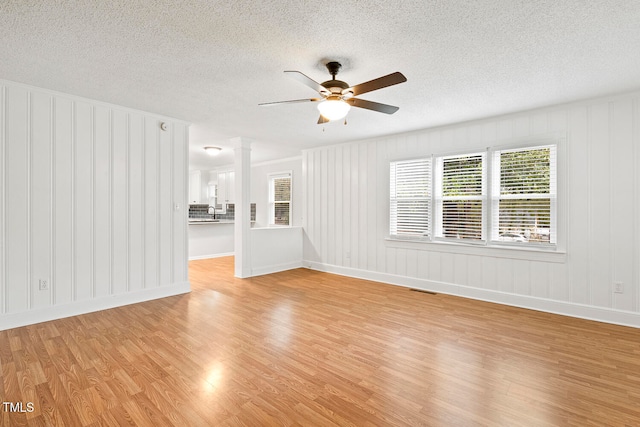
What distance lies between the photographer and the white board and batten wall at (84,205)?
11.0 ft

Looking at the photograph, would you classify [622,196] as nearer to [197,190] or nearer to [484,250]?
[484,250]

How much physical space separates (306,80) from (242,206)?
12.2ft

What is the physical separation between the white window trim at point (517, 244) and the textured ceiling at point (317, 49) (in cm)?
51

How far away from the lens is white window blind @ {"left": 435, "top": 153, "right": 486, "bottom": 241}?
14.8ft

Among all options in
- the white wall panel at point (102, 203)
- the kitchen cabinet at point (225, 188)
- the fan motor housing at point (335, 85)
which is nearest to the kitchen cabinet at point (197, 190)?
the kitchen cabinet at point (225, 188)

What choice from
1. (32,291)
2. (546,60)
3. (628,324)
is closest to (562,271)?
(628,324)

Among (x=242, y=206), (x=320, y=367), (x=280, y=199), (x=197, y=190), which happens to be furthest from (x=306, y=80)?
(x=197, y=190)

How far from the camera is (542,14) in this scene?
2.07 metres

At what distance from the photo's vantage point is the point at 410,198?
5227mm

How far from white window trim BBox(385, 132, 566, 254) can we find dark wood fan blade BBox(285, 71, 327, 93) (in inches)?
115

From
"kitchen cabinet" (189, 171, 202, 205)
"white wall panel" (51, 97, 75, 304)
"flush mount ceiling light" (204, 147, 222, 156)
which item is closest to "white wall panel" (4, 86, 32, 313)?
"white wall panel" (51, 97, 75, 304)

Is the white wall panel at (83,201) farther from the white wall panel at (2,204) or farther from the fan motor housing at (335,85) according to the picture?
the fan motor housing at (335,85)

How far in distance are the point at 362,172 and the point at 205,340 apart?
4.00 m

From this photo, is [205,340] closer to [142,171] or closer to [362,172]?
[142,171]
